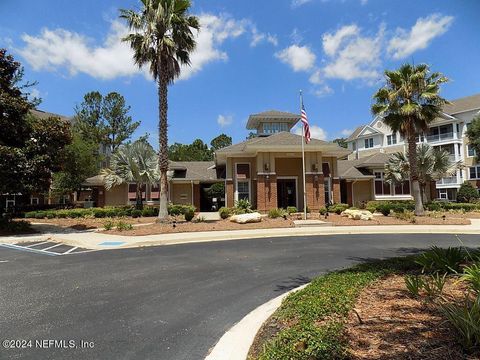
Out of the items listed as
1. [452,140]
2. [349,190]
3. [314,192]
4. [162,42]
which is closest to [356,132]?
[452,140]

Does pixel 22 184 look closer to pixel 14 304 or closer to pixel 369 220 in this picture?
pixel 14 304

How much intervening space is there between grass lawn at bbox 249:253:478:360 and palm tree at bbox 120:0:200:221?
15.4 m

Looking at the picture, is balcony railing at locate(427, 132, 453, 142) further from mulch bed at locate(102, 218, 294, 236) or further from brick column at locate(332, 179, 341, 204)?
mulch bed at locate(102, 218, 294, 236)

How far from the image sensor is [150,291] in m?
6.96

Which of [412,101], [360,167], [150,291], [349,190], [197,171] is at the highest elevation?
[412,101]

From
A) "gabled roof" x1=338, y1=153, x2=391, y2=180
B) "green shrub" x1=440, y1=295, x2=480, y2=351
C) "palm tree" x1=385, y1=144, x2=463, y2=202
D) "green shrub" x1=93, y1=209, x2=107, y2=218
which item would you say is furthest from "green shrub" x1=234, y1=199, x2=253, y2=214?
"green shrub" x1=440, y1=295, x2=480, y2=351

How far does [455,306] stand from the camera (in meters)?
3.98

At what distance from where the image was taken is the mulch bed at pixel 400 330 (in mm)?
3379

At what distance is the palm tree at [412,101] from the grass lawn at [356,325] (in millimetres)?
19947

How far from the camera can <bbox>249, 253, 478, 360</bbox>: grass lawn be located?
3430 mm

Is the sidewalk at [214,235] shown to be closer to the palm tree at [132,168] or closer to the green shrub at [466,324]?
the palm tree at [132,168]

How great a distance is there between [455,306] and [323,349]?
1905mm

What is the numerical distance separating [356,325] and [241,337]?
5.13 ft

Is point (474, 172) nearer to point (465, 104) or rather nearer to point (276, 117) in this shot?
point (465, 104)
